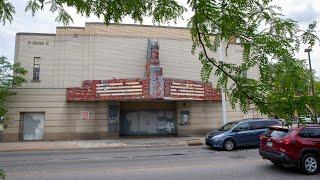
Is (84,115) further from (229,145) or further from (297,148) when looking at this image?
(297,148)

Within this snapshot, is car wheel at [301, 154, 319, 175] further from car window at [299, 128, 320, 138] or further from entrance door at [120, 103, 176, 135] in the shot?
entrance door at [120, 103, 176, 135]

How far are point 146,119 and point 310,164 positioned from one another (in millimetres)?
17441

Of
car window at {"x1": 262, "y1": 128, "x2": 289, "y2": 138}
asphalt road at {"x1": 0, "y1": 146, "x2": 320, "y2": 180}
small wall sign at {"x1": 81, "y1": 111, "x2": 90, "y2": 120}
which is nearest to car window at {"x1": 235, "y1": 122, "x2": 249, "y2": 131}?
asphalt road at {"x1": 0, "y1": 146, "x2": 320, "y2": 180}

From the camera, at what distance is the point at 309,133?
39.8 ft

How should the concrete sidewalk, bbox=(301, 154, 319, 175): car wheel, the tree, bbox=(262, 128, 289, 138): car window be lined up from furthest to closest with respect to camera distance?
the concrete sidewalk, bbox=(262, 128, 289, 138): car window, bbox=(301, 154, 319, 175): car wheel, the tree

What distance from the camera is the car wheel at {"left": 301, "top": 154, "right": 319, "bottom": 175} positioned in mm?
11555

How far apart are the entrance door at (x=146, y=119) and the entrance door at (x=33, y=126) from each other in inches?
233

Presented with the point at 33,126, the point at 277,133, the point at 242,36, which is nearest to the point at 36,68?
the point at 33,126

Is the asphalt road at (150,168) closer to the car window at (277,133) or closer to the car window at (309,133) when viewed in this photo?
the car window at (277,133)

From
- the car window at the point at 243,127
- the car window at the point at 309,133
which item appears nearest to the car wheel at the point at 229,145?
the car window at the point at 243,127

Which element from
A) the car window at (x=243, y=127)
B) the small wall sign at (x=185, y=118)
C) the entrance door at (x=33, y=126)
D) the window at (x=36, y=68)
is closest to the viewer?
the car window at (x=243, y=127)

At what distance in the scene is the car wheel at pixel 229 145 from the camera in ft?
62.8

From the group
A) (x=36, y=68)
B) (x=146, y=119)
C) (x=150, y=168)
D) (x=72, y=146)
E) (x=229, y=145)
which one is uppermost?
(x=36, y=68)

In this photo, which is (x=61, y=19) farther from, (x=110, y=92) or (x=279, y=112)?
(x=110, y=92)
